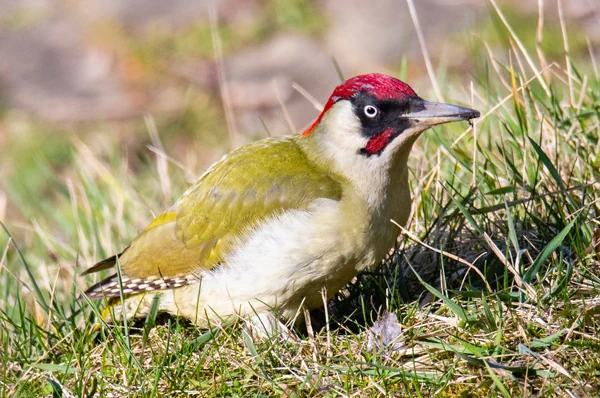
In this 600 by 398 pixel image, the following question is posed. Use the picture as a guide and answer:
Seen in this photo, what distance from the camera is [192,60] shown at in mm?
8719

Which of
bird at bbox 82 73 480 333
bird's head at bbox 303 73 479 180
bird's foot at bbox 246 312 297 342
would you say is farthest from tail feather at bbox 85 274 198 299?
bird's head at bbox 303 73 479 180

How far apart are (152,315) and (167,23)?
659 centimetres

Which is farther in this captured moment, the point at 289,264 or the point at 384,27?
the point at 384,27

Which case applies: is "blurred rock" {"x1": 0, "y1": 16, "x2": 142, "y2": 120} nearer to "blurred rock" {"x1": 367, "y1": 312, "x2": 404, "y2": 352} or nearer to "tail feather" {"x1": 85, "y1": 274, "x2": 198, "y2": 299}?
"tail feather" {"x1": 85, "y1": 274, "x2": 198, "y2": 299}

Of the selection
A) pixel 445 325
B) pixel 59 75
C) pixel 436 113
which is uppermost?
pixel 59 75

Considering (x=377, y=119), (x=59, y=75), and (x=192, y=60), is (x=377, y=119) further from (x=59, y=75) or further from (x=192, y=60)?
(x=59, y=75)

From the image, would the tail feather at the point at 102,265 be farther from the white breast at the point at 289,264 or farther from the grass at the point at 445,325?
the white breast at the point at 289,264

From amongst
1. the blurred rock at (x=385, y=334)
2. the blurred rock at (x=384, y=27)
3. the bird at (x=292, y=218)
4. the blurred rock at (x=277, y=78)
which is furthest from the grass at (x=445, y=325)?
the blurred rock at (x=384, y=27)

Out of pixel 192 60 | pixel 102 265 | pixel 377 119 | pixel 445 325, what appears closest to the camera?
pixel 445 325

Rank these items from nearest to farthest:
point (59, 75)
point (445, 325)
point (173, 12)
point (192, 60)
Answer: point (445, 325), point (192, 60), point (59, 75), point (173, 12)

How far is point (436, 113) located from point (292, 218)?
59 cm

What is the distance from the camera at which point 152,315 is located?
298cm

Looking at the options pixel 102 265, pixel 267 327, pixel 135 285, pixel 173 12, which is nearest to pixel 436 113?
pixel 267 327

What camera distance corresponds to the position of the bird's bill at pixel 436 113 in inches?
108
